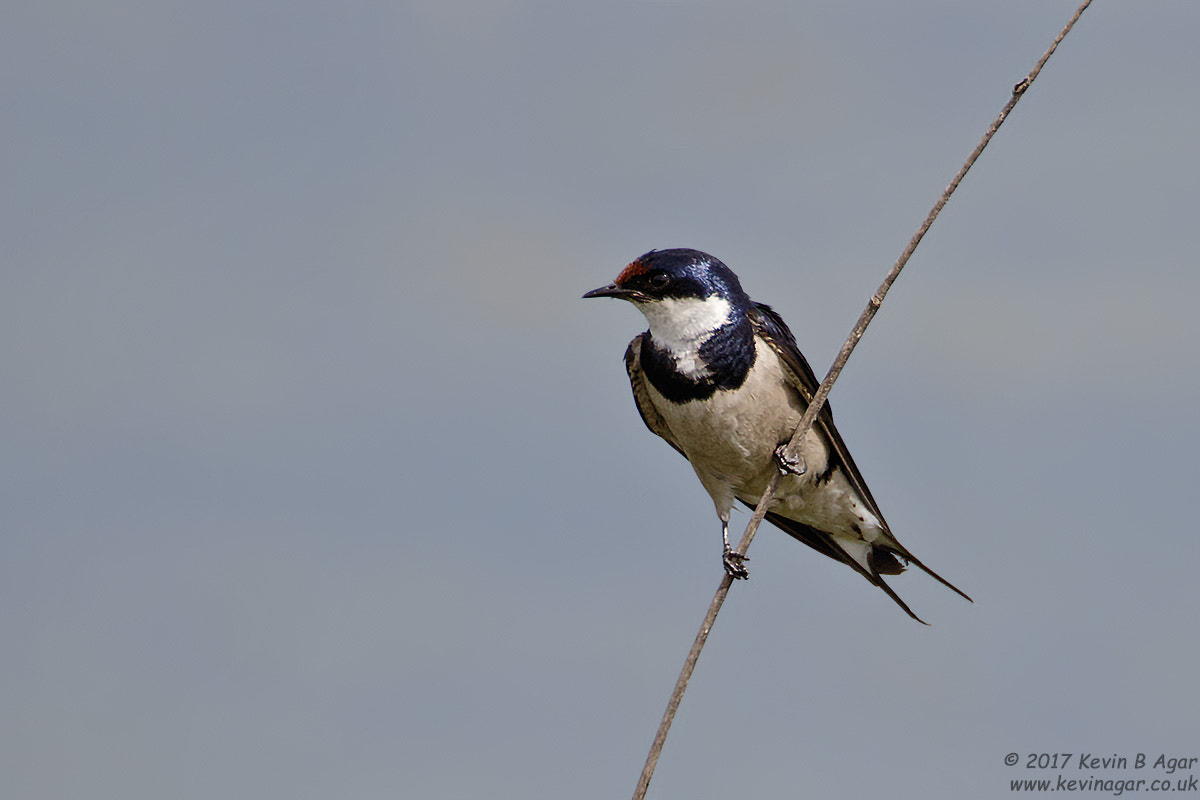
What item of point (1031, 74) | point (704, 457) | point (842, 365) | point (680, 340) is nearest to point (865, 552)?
point (704, 457)

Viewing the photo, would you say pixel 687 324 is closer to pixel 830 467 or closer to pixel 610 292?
pixel 610 292

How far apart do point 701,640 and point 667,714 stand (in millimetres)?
384

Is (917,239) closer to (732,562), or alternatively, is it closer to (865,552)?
(732,562)

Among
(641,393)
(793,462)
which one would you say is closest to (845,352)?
(793,462)

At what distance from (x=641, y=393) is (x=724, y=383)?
3.09ft

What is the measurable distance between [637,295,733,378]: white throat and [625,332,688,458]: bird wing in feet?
1.36

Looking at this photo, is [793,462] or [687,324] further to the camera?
[687,324]

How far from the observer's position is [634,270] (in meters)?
8.23

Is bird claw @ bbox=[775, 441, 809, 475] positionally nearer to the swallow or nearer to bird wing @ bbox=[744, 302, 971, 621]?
the swallow

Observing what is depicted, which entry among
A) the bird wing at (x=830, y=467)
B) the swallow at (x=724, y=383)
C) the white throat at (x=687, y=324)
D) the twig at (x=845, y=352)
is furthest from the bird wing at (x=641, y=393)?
the twig at (x=845, y=352)

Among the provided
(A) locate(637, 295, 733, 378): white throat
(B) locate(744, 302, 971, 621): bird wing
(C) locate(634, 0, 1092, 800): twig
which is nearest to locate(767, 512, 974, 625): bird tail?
(B) locate(744, 302, 971, 621): bird wing

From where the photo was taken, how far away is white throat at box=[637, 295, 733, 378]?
816 centimetres

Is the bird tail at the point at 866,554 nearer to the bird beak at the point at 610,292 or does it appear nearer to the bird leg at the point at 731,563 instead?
the bird leg at the point at 731,563

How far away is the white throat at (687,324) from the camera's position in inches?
321
